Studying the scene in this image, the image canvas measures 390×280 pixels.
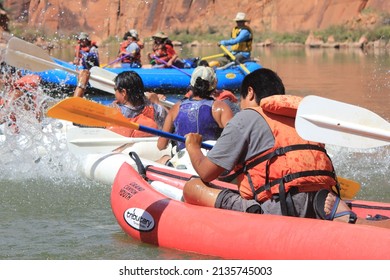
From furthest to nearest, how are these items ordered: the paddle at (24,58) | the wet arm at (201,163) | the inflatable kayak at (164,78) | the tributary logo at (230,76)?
the tributary logo at (230,76) → the inflatable kayak at (164,78) → the paddle at (24,58) → the wet arm at (201,163)

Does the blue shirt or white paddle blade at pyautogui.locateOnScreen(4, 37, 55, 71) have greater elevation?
white paddle blade at pyautogui.locateOnScreen(4, 37, 55, 71)

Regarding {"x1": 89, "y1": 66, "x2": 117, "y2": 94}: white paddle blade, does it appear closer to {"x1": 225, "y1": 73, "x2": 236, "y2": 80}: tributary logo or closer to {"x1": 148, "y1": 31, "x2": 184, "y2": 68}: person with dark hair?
{"x1": 225, "y1": 73, "x2": 236, "y2": 80}: tributary logo

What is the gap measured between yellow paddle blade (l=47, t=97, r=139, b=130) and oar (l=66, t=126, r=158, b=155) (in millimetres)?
1501

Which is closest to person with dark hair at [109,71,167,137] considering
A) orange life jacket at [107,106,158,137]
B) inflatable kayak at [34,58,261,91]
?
orange life jacket at [107,106,158,137]

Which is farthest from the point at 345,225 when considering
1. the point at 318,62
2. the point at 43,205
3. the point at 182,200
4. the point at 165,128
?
the point at 318,62

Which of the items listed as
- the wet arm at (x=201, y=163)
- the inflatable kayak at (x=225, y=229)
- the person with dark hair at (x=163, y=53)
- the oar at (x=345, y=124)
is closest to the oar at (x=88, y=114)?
the inflatable kayak at (x=225, y=229)

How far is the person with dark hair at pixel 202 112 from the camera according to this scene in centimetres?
666

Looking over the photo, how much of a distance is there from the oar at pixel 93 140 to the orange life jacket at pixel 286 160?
2882 mm

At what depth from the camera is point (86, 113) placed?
20.0ft

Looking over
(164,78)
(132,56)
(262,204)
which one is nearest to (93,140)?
(262,204)

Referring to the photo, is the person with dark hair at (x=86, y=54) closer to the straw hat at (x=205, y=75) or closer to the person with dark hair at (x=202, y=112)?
the person with dark hair at (x=202, y=112)

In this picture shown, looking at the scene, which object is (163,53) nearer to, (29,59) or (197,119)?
(29,59)

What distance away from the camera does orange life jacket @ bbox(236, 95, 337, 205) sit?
4.85 meters

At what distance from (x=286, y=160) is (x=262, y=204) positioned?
33cm
